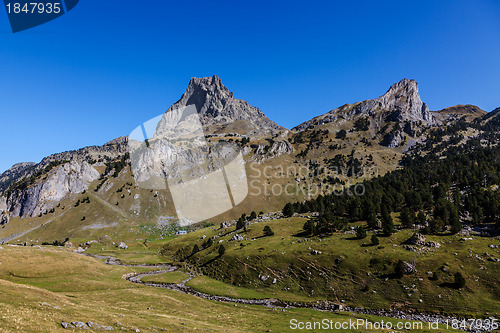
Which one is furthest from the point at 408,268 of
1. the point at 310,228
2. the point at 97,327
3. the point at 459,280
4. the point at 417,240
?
the point at 97,327

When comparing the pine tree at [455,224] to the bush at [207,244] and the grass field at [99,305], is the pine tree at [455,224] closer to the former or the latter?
the grass field at [99,305]

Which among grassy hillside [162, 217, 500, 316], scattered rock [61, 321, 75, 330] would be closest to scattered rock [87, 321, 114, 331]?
scattered rock [61, 321, 75, 330]

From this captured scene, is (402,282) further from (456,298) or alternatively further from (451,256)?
(451,256)

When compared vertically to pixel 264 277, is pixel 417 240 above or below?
above

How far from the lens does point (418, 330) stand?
43.2 m

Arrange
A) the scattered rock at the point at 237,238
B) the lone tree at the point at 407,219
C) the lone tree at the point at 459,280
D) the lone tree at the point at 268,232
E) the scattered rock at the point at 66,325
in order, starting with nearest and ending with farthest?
1. the scattered rock at the point at 66,325
2. the lone tree at the point at 459,280
3. the lone tree at the point at 407,219
4. the lone tree at the point at 268,232
5. the scattered rock at the point at 237,238

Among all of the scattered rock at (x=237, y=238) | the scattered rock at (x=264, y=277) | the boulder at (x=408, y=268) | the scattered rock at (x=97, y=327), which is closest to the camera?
the scattered rock at (x=97, y=327)

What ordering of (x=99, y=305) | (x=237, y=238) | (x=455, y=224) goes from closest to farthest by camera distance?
1. (x=99, y=305)
2. (x=455, y=224)
3. (x=237, y=238)

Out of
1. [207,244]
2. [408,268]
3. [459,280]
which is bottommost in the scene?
[459,280]

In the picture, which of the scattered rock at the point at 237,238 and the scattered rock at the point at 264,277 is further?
the scattered rock at the point at 237,238

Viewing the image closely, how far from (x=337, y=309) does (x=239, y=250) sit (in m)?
44.1

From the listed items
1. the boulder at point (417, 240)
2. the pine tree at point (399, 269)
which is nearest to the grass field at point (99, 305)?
the pine tree at point (399, 269)

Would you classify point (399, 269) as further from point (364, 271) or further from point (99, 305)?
point (99, 305)

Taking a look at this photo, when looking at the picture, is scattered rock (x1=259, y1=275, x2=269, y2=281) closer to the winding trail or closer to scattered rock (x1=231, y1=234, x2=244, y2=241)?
the winding trail
